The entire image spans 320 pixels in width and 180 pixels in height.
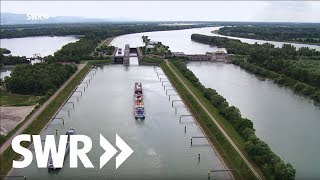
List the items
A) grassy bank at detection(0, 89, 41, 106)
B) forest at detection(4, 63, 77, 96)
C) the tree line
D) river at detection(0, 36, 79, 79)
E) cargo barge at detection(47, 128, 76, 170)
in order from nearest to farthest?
the tree line → cargo barge at detection(47, 128, 76, 170) → grassy bank at detection(0, 89, 41, 106) → forest at detection(4, 63, 77, 96) → river at detection(0, 36, 79, 79)

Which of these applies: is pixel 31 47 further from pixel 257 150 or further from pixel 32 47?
pixel 257 150

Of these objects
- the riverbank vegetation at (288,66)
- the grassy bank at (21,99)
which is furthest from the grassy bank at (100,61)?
the grassy bank at (21,99)

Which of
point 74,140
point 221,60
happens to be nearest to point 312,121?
point 74,140

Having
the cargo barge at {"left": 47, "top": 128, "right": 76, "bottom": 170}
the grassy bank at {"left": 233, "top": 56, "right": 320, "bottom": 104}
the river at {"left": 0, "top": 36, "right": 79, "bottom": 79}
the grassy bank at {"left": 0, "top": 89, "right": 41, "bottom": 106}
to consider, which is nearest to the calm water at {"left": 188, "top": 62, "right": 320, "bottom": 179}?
the grassy bank at {"left": 233, "top": 56, "right": 320, "bottom": 104}

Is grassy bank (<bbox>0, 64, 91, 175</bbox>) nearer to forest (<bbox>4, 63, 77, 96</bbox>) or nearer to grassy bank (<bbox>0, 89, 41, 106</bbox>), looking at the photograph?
forest (<bbox>4, 63, 77, 96</bbox>)

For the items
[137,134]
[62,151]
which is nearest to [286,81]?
[137,134]

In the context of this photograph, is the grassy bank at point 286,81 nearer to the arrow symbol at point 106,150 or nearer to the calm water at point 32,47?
the arrow symbol at point 106,150
